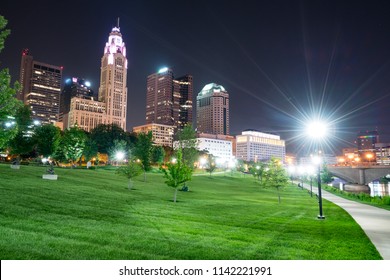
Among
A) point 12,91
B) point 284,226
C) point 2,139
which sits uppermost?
point 12,91

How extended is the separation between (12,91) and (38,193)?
7703 millimetres

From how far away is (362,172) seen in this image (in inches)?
3851

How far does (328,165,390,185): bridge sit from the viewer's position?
306ft

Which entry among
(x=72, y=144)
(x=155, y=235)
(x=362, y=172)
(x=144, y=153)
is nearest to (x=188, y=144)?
(x=144, y=153)

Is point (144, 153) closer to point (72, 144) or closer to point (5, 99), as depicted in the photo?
point (72, 144)

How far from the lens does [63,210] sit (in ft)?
53.9

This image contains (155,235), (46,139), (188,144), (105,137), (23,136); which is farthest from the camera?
(105,137)

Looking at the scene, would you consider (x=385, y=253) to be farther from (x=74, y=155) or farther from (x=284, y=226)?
(x=74, y=155)

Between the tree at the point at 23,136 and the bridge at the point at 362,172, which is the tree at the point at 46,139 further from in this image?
the bridge at the point at 362,172

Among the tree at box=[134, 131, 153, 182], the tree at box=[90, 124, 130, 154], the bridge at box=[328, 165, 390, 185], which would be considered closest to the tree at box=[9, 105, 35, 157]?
the tree at box=[134, 131, 153, 182]

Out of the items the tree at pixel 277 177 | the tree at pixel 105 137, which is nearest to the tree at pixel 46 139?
the tree at pixel 277 177

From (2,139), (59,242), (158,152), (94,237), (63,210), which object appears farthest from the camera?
(158,152)
